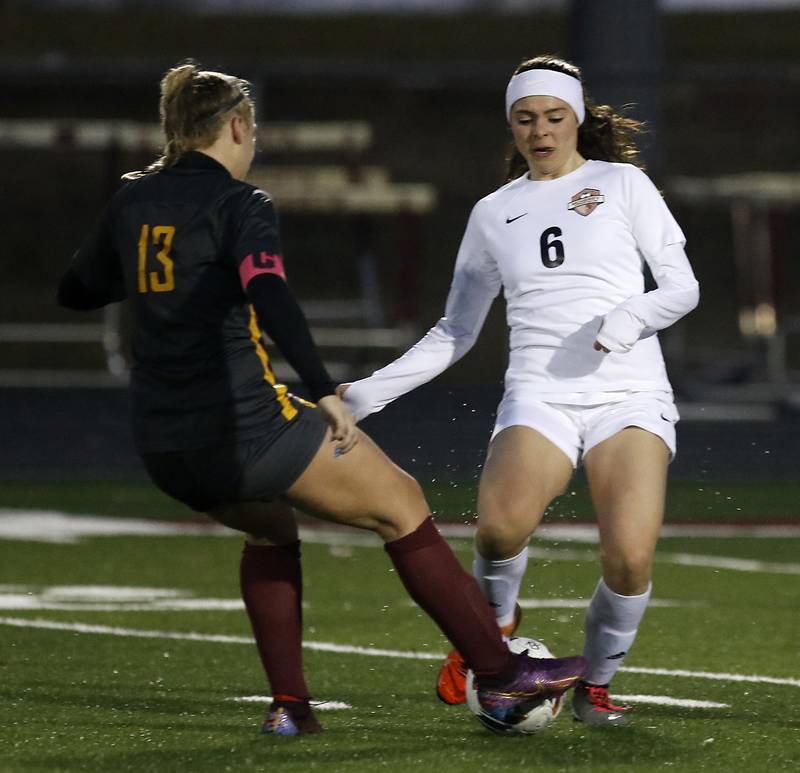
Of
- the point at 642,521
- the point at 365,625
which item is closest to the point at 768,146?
the point at 365,625

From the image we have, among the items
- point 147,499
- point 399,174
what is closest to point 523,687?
point 147,499

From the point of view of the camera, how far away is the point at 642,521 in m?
5.86

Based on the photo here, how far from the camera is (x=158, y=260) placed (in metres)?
5.41

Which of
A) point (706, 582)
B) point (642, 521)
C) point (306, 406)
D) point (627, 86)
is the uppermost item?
point (627, 86)

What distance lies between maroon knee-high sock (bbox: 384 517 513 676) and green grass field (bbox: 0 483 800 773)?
283 millimetres

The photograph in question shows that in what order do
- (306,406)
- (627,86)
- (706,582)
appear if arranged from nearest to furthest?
(306,406), (706,582), (627,86)

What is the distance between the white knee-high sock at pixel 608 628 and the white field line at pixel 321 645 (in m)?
0.99

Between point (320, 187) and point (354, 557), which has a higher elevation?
point (320, 187)

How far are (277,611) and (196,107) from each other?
1.30m

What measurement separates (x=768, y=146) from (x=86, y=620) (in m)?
26.8

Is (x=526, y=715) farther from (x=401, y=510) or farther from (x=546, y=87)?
(x=546, y=87)

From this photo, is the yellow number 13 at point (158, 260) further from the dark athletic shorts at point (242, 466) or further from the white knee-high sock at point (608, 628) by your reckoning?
the white knee-high sock at point (608, 628)

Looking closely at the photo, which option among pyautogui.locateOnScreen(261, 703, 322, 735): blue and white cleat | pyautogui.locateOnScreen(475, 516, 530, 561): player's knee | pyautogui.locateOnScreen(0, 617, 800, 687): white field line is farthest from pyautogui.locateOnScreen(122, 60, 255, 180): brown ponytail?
pyautogui.locateOnScreen(0, 617, 800, 687): white field line

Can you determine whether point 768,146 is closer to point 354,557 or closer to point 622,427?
point 354,557
